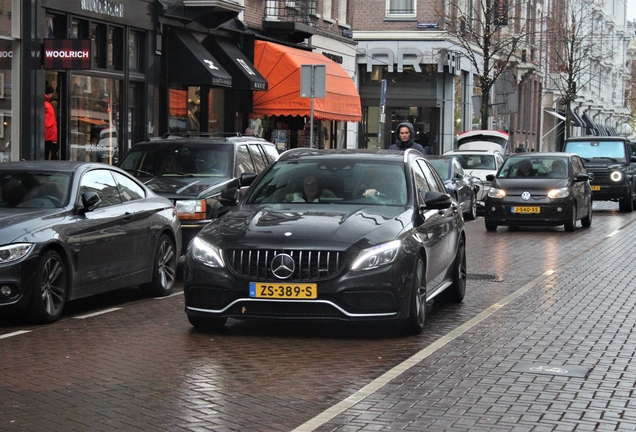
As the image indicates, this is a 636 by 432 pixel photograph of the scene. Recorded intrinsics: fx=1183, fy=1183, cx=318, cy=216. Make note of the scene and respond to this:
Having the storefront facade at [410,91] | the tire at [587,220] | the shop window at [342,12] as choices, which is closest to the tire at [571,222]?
the tire at [587,220]

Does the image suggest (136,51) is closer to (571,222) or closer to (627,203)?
(571,222)

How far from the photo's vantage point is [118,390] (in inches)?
295

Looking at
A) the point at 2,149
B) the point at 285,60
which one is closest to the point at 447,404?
the point at 2,149

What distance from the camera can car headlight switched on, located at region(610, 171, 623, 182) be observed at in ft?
104

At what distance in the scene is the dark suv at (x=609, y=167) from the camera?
31812 millimetres

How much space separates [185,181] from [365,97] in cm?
3771

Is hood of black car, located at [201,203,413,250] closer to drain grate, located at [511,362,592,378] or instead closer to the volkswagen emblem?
the volkswagen emblem

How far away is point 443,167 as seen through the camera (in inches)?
1040

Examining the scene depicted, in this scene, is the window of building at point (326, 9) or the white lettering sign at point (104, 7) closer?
the white lettering sign at point (104, 7)

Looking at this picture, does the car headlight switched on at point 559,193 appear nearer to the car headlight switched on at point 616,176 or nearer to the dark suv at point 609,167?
Answer: the dark suv at point 609,167

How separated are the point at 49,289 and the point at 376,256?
304 cm

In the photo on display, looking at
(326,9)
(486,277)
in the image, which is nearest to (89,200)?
(486,277)

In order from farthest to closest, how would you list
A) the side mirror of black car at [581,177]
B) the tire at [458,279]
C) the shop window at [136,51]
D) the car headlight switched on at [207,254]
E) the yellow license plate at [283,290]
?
the shop window at [136,51], the side mirror of black car at [581,177], the tire at [458,279], the car headlight switched on at [207,254], the yellow license plate at [283,290]

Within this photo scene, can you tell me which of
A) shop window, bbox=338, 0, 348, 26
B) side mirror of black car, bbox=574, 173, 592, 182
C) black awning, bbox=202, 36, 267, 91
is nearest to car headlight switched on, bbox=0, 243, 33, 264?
side mirror of black car, bbox=574, 173, 592, 182
